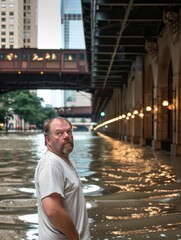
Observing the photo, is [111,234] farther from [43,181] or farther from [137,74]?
[137,74]

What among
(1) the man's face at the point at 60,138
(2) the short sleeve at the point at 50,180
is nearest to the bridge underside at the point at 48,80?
(1) the man's face at the point at 60,138

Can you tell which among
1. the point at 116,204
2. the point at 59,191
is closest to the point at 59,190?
the point at 59,191

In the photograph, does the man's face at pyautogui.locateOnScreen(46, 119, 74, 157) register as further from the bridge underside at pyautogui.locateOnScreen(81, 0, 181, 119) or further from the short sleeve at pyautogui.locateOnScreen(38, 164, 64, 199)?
the bridge underside at pyautogui.locateOnScreen(81, 0, 181, 119)

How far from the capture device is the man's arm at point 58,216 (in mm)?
3078

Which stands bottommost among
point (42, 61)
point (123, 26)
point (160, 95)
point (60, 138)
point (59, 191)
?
point (59, 191)

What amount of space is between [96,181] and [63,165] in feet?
30.8

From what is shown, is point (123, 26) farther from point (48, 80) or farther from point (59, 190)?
point (48, 80)

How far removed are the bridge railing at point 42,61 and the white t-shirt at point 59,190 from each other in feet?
199

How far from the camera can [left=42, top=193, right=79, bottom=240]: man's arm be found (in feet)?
10.1

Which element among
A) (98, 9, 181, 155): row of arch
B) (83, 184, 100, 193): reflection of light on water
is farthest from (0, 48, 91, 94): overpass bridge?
(83, 184, 100, 193): reflection of light on water

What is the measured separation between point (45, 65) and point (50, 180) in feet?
204

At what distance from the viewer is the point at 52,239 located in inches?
125

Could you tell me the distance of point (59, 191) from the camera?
3.13m

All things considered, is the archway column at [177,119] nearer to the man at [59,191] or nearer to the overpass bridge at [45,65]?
the man at [59,191]
